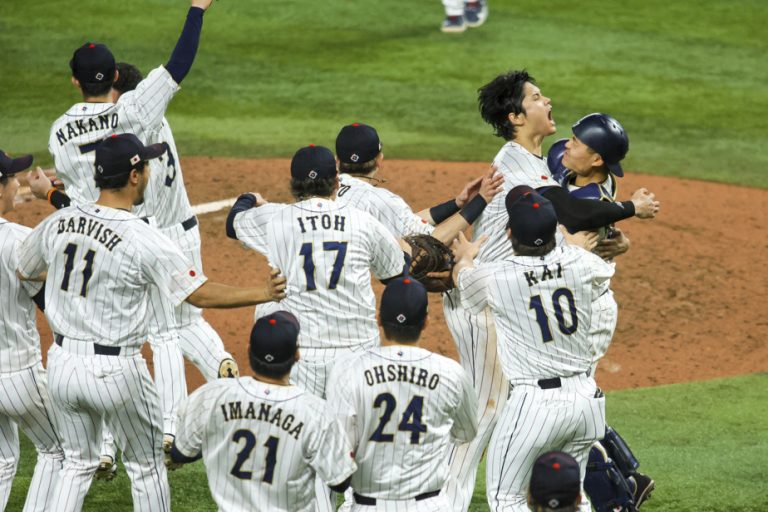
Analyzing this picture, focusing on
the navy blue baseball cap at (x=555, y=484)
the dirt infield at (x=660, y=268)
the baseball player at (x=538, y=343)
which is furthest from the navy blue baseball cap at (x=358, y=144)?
the dirt infield at (x=660, y=268)

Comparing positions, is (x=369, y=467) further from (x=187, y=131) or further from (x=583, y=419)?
(x=187, y=131)

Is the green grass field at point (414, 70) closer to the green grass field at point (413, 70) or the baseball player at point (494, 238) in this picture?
the green grass field at point (413, 70)

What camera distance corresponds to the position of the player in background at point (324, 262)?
19.0 feet

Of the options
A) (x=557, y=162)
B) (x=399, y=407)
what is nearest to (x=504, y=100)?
(x=557, y=162)

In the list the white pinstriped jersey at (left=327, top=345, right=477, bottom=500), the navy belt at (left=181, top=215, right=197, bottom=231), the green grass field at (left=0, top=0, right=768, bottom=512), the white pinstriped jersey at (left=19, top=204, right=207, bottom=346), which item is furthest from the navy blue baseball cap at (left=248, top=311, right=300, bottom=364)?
the green grass field at (left=0, top=0, right=768, bottom=512)

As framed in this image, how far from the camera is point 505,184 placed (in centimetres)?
655

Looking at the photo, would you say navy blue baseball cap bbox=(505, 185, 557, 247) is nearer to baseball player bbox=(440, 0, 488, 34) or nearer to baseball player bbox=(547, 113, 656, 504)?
baseball player bbox=(547, 113, 656, 504)

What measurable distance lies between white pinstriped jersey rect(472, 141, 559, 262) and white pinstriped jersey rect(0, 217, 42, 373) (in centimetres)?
226

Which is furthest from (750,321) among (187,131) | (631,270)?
(187,131)

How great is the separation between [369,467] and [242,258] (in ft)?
19.4

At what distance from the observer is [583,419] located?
567 centimetres

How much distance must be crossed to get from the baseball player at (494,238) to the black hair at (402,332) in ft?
4.04

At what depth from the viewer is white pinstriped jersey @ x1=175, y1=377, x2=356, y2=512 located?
15.9 ft

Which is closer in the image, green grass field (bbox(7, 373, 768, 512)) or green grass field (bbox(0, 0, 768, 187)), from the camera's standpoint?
green grass field (bbox(7, 373, 768, 512))
